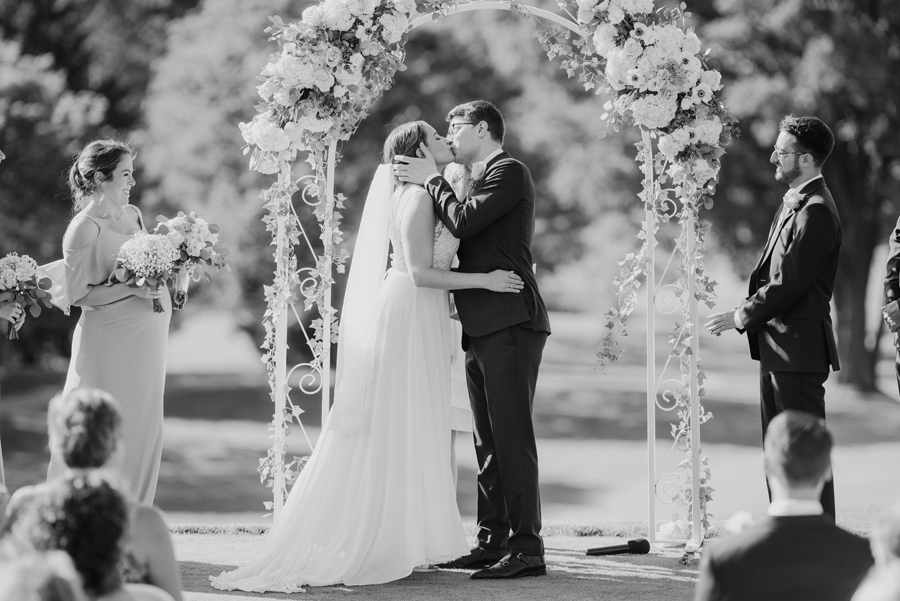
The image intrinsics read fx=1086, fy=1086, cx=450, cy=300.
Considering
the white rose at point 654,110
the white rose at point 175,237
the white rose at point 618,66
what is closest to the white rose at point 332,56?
the white rose at point 175,237

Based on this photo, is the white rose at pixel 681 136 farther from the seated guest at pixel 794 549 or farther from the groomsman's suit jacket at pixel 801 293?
the seated guest at pixel 794 549

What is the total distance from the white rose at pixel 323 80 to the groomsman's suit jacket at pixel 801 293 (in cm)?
266

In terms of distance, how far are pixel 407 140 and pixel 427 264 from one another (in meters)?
0.71

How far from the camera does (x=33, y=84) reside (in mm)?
20203

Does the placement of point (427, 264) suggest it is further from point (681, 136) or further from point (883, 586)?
point (883, 586)

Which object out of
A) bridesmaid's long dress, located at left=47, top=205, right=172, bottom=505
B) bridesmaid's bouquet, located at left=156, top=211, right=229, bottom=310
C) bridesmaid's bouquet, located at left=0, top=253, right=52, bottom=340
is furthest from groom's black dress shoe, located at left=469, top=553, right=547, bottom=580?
bridesmaid's bouquet, located at left=0, top=253, right=52, bottom=340

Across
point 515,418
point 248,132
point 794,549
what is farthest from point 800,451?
point 248,132

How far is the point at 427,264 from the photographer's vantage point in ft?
19.1

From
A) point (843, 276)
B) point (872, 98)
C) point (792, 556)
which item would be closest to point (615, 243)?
point (843, 276)

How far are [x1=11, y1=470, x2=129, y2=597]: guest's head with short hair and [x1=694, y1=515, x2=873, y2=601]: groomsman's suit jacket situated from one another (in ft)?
5.17

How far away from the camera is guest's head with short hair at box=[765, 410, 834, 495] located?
3.01 m

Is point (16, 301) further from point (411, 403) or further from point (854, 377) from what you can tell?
point (854, 377)

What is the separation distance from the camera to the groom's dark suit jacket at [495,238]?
5.74 meters

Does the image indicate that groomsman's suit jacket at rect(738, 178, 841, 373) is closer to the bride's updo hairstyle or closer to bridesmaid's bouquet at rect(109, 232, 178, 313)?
the bride's updo hairstyle
